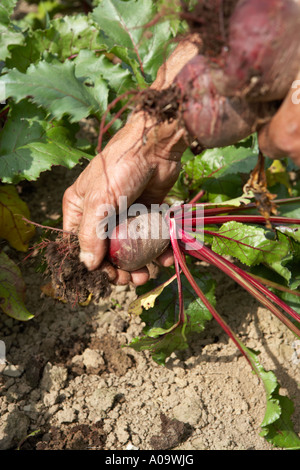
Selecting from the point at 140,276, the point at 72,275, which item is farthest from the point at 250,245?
the point at 72,275

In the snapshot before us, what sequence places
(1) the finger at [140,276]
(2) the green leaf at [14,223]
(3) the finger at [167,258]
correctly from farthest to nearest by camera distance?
(2) the green leaf at [14,223]
(3) the finger at [167,258]
(1) the finger at [140,276]

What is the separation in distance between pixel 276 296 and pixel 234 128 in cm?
115

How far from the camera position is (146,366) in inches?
104

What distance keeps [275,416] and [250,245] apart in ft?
2.82

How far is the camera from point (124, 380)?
2.58 metres

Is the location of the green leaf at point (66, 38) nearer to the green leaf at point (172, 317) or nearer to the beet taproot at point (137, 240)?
the beet taproot at point (137, 240)

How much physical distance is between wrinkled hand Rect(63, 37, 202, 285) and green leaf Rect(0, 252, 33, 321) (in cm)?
55

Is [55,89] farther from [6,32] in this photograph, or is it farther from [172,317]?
[172,317]

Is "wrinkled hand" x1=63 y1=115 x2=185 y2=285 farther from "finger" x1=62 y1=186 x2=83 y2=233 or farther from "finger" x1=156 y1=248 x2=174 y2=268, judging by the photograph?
"finger" x1=156 y1=248 x2=174 y2=268

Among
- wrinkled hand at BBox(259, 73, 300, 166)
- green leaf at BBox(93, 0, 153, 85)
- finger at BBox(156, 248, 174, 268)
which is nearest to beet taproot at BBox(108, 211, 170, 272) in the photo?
finger at BBox(156, 248, 174, 268)

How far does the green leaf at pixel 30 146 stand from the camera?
8.45 feet

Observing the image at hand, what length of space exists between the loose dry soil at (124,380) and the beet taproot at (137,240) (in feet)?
1.79

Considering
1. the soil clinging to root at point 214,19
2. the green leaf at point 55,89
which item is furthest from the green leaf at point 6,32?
the soil clinging to root at point 214,19

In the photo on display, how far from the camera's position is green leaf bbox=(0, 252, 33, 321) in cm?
259
